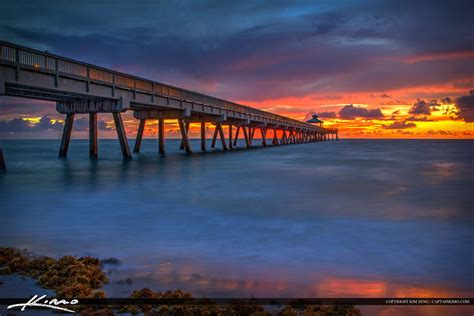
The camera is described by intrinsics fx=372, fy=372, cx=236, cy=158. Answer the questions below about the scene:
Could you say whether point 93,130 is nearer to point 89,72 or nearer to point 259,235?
point 89,72

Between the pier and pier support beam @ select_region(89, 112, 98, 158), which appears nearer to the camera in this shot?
the pier

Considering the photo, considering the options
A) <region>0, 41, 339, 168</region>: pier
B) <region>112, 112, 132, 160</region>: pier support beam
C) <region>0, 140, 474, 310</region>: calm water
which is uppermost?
<region>0, 41, 339, 168</region>: pier

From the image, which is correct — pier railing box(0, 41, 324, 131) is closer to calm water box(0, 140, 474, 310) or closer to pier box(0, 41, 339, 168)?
pier box(0, 41, 339, 168)

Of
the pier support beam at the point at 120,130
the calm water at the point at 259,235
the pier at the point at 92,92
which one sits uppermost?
the pier at the point at 92,92

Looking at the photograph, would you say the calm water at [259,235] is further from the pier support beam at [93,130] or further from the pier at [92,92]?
the pier support beam at [93,130]

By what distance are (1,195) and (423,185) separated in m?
20.4

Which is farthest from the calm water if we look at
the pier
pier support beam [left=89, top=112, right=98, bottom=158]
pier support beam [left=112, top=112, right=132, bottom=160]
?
pier support beam [left=89, top=112, right=98, bottom=158]

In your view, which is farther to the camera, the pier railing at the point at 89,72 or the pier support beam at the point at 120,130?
the pier support beam at the point at 120,130

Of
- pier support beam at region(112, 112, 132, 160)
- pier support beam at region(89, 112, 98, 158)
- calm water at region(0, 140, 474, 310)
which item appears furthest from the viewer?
pier support beam at region(89, 112, 98, 158)

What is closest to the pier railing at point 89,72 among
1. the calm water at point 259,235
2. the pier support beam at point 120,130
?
the pier support beam at point 120,130

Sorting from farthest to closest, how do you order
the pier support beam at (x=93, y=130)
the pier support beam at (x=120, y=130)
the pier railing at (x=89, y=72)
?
the pier support beam at (x=93, y=130) < the pier support beam at (x=120, y=130) < the pier railing at (x=89, y=72)

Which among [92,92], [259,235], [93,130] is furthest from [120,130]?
[259,235]

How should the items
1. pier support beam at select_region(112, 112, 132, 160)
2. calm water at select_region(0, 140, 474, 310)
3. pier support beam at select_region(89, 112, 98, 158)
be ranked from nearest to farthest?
calm water at select_region(0, 140, 474, 310), pier support beam at select_region(112, 112, 132, 160), pier support beam at select_region(89, 112, 98, 158)

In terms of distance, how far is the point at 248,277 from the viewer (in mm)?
5906
